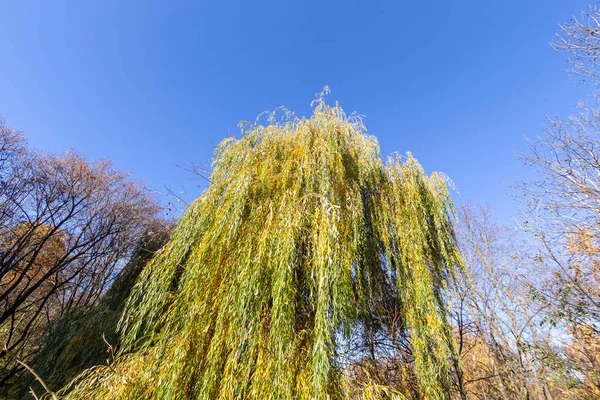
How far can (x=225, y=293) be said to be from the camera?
2.28m

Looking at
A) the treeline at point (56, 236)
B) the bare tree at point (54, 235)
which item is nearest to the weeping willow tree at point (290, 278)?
the treeline at point (56, 236)

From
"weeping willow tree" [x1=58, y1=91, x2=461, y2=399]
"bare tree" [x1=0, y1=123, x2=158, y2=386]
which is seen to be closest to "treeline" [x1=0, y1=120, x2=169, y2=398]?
"bare tree" [x1=0, y1=123, x2=158, y2=386]

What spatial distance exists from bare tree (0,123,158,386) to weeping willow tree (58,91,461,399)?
191 inches

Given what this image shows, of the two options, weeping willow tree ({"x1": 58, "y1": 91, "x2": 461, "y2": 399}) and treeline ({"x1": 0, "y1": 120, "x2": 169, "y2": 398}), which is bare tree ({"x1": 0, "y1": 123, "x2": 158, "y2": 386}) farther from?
weeping willow tree ({"x1": 58, "y1": 91, "x2": 461, "y2": 399})

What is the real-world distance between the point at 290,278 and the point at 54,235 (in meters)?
7.66

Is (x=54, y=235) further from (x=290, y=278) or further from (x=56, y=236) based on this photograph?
(x=290, y=278)

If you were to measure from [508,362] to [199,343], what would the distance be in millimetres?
5212

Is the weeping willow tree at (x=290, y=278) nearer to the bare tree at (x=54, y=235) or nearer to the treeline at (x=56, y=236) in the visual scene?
the treeline at (x=56, y=236)

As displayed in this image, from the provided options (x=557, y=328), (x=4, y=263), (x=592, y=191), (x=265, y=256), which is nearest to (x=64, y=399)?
(x=265, y=256)

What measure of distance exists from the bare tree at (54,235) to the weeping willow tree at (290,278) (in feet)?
15.9

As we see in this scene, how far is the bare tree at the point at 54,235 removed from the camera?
232 inches

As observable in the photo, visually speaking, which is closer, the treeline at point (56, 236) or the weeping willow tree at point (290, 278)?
the weeping willow tree at point (290, 278)

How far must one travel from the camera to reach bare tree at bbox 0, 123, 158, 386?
5902mm

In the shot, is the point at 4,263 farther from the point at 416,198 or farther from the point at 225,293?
the point at 416,198
